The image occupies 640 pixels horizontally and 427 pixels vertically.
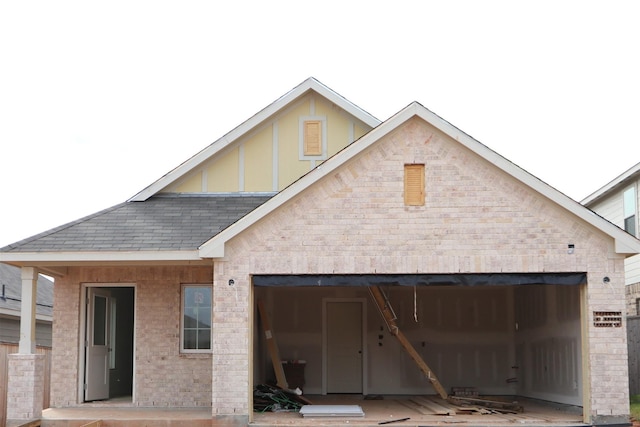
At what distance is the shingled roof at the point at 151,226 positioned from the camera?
16.0m

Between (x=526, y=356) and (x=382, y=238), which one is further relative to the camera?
(x=526, y=356)

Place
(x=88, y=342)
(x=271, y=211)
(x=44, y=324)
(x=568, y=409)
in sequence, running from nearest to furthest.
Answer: (x=271, y=211) < (x=568, y=409) < (x=88, y=342) < (x=44, y=324)

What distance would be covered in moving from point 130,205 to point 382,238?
5.89m

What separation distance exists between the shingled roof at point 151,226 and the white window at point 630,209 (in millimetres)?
9893

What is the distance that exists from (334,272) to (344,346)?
612cm

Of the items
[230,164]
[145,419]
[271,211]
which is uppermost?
[230,164]

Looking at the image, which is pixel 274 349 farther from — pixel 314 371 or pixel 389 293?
pixel 389 293

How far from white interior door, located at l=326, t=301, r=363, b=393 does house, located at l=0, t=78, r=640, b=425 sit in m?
0.03

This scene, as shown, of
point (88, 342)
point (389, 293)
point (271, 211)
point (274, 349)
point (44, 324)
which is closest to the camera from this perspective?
point (271, 211)

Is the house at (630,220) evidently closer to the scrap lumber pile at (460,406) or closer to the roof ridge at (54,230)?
the scrap lumber pile at (460,406)

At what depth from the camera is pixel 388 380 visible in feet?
68.4

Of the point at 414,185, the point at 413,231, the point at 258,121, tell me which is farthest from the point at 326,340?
the point at 414,185

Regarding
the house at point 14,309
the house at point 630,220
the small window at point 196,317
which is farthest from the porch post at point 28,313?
the house at point 630,220

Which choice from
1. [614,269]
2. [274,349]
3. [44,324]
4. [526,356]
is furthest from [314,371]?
[44,324]
